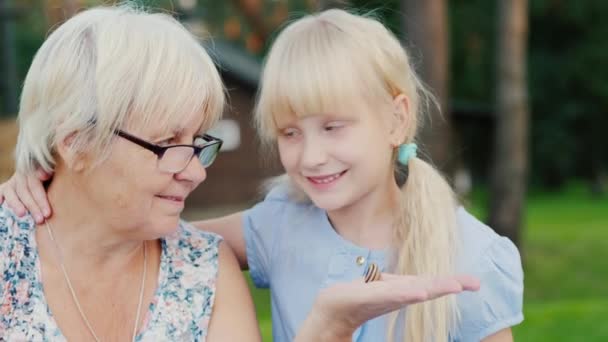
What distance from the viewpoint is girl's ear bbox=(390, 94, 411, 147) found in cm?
279

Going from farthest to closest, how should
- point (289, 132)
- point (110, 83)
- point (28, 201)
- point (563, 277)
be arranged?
point (563, 277) < point (289, 132) < point (28, 201) < point (110, 83)

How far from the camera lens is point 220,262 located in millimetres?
2771

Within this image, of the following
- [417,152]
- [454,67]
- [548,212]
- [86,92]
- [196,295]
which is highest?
[86,92]

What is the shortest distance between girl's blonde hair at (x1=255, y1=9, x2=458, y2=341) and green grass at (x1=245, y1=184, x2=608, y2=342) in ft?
10.6

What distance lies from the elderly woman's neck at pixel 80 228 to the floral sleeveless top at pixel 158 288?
81mm

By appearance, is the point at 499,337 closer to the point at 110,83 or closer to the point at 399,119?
the point at 399,119

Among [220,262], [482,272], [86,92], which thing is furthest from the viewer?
[220,262]

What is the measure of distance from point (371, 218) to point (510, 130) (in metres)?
9.96

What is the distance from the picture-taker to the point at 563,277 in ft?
42.8

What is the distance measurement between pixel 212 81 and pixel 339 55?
0.40 m

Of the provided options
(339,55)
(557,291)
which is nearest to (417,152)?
(339,55)

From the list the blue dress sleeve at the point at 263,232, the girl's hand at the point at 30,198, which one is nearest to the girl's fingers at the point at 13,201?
the girl's hand at the point at 30,198

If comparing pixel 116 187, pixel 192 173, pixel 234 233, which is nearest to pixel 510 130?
pixel 234 233

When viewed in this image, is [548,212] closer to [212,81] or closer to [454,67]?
[454,67]
